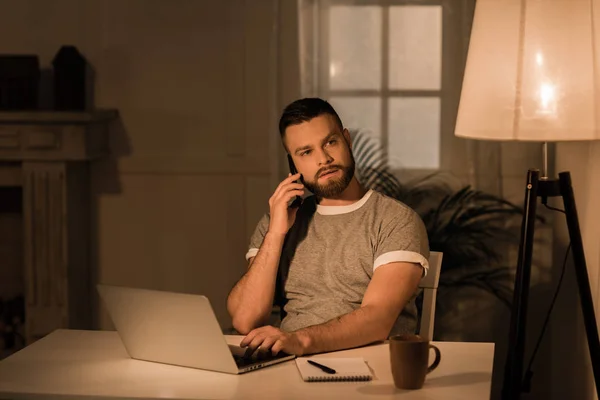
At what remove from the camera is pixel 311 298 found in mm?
2670

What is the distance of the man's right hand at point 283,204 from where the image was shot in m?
2.65

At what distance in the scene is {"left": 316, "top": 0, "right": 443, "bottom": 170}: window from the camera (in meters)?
4.18

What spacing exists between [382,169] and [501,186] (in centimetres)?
50

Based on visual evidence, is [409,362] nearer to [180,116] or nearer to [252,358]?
[252,358]

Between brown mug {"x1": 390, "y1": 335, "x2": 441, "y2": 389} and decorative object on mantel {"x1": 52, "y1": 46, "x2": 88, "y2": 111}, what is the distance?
2.60 meters

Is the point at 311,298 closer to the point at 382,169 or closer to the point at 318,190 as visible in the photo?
the point at 318,190

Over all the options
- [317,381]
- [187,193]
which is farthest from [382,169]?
[317,381]

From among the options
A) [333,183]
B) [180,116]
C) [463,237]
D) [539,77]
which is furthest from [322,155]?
[180,116]

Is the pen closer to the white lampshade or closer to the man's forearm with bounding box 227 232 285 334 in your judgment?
the man's forearm with bounding box 227 232 285 334

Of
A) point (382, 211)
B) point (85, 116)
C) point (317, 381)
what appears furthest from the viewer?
point (85, 116)

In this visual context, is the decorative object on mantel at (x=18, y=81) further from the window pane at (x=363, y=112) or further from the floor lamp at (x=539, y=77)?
the floor lamp at (x=539, y=77)

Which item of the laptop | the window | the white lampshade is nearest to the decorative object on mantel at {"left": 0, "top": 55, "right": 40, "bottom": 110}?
the window

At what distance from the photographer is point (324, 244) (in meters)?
2.68

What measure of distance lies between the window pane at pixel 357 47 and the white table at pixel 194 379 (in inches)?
80.9
